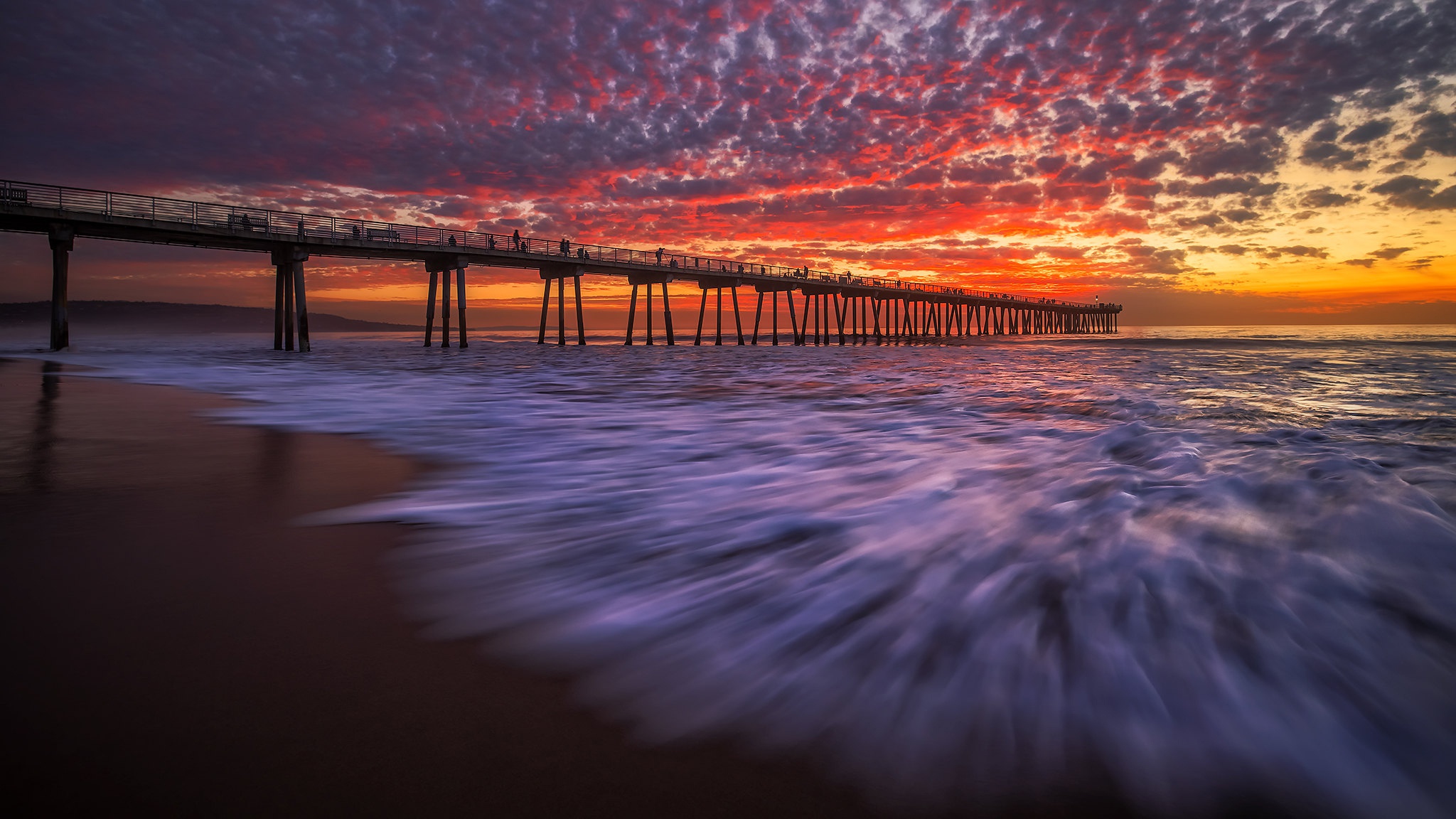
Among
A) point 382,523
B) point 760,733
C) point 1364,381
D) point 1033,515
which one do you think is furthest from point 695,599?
point 1364,381

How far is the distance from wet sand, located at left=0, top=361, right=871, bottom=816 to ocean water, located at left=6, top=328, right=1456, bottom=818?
0.19 m

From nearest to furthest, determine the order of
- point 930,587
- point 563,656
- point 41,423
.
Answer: point 563,656 → point 930,587 → point 41,423

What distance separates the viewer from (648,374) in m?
18.9

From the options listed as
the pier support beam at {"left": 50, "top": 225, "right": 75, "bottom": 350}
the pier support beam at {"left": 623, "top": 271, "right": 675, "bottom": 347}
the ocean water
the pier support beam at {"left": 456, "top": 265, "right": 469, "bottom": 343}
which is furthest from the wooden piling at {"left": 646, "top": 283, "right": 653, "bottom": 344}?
the ocean water

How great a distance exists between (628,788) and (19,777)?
53.5 inches

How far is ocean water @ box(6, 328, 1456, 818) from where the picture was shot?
1.76m

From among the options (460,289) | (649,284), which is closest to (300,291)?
(460,289)

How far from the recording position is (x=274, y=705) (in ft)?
6.06

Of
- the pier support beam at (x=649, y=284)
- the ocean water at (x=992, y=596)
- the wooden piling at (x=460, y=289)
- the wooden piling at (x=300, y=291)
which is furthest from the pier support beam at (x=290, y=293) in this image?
the ocean water at (x=992, y=596)

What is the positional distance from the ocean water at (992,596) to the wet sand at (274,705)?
0.19m

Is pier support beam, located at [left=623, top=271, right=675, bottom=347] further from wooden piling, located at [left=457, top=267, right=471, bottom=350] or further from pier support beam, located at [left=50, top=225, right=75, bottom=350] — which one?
pier support beam, located at [left=50, top=225, right=75, bottom=350]

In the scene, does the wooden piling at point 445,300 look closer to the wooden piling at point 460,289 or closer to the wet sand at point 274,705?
the wooden piling at point 460,289

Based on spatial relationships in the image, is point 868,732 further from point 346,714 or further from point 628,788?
point 346,714

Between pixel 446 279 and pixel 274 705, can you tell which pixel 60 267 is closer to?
pixel 446 279
